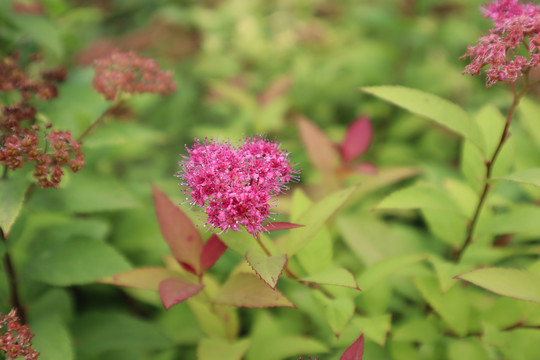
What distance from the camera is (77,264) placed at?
1247mm

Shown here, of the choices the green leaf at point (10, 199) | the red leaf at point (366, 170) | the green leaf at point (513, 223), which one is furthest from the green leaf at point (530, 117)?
the green leaf at point (10, 199)

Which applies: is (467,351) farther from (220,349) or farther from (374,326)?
(220,349)

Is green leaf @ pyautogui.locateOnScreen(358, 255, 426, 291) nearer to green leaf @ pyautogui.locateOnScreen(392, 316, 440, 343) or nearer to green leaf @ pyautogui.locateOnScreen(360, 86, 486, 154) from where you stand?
green leaf @ pyautogui.locateOnScreen(392, 316, 440, 343)

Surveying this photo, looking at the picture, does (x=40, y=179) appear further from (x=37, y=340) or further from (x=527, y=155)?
(x=527, y=155)

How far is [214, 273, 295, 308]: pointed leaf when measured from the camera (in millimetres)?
954

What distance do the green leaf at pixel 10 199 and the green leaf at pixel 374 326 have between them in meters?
0.90

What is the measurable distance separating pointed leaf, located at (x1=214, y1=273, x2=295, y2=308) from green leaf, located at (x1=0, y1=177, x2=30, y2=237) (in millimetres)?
512

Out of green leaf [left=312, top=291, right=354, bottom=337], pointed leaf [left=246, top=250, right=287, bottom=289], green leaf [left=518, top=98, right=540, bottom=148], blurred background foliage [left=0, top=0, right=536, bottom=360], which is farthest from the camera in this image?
green leaf [left=518, top=98, right=540, bottom=148]

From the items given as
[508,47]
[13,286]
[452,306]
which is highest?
[508,47]

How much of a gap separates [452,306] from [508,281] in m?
0.25

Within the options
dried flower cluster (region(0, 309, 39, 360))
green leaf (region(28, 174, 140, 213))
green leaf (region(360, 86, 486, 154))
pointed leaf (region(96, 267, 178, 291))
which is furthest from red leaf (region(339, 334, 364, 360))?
green leaf (region(28, 174, 140, 213))

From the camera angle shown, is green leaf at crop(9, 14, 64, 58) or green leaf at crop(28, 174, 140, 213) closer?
green leaf at crop(28, 174, 140, 213)

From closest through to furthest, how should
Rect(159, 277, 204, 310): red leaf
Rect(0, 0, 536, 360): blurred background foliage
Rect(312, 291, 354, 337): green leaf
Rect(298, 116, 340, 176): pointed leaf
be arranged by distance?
Rect(159, 277, 204, 310): red leaf
Rect(312, 291, 354, 337): green leaf
Rect(0, 0, 536, 360): blurred background foliage
Rect(298, 116, 340, 176): pointed leaf

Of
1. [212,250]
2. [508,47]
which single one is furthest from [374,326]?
[508,47]
